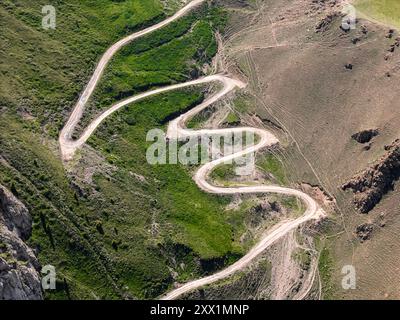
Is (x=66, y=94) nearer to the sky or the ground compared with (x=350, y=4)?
nearer to the ground

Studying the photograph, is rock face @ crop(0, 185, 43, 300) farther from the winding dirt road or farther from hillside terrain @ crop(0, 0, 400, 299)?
the winding dirt road

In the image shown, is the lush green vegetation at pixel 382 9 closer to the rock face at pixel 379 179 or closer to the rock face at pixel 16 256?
the rock face at pixel 379 179

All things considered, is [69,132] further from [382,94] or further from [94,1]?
[382,94]

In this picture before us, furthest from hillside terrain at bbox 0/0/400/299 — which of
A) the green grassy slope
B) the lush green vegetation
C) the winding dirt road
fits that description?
the winding dirt road

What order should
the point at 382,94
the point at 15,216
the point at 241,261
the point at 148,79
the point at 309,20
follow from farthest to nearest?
the point at 309,20 → the point at 148,79 → the point at 382,94 → the point at 241,261 → the point at 15,216

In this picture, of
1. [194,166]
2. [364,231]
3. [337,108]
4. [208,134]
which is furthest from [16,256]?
[337,108]

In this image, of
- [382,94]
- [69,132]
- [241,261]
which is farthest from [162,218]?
[382,94]

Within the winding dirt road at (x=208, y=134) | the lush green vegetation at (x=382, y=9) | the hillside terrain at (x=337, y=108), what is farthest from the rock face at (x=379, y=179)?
the lush green vegetation at (x=382, y=9)
